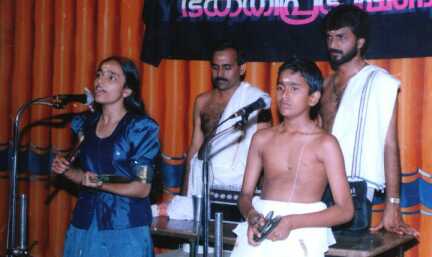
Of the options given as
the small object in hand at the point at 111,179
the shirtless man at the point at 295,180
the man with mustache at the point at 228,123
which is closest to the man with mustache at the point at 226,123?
the man with mustache at the point at 228,123

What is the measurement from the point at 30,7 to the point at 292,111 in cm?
346

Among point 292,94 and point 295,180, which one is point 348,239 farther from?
point 292,94

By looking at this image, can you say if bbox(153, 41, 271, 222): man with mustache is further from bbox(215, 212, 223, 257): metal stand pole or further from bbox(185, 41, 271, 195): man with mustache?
bbox(215, 212, 223, 257): metal stand pole

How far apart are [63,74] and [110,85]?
2.32 metres

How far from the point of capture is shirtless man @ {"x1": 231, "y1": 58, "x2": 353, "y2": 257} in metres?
Answer: 2.94

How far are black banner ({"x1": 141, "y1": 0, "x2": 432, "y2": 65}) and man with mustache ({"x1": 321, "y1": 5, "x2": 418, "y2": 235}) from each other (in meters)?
0.25

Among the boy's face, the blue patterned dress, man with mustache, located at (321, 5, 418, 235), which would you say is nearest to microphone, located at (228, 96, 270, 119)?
the boy's face

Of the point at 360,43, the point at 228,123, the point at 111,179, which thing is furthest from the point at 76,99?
the point at 360,43

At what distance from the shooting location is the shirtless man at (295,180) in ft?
9.64

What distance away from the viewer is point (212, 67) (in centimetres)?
473

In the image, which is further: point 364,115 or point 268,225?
point 364,115

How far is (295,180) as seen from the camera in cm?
309

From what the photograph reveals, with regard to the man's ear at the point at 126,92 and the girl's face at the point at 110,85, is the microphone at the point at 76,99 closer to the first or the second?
the girl's face at the point at 110,85

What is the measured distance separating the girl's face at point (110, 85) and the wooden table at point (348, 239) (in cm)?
80
